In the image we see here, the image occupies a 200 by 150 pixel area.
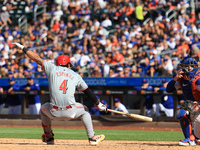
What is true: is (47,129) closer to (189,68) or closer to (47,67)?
(47,67)

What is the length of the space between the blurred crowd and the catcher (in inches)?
235

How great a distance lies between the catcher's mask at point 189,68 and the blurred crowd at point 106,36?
19.5 ft

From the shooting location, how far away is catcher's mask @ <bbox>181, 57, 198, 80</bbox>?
746 cm

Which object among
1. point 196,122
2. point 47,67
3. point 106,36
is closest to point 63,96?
point 47,67

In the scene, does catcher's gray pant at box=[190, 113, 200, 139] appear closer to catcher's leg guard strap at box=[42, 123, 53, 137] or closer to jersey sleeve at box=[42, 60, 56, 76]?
catcher's leg guard strap at box=[42, 123, 53, 137]

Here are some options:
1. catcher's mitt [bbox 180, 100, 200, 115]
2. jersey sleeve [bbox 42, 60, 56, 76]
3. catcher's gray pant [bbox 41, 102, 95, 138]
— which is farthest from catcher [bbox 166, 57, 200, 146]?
jersey sleeve [bbox 42, 60, 56, 76]

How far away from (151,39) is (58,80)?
9660 mm

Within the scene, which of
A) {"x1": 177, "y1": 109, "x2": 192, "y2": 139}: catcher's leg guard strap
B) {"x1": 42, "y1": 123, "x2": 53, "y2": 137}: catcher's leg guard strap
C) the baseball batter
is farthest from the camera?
{"x1": 177, "y1": 109, "x2": 192, "y2": 139}: catcher's leg guard strap

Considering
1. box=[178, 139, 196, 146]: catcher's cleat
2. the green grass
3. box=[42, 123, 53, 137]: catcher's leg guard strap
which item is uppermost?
box=[42, 123, 53, 137]: catcher's leg guard strap

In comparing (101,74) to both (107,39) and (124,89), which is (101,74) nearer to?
(124,89)

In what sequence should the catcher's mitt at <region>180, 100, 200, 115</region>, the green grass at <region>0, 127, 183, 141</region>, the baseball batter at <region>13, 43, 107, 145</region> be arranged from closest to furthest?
the baseball batter at <region>13, 43, 107, 145</region>, the catcher's mitt at <region>180, 100, 200, 115</region>, the green grass at <region>0, 127, 183, 141</region>

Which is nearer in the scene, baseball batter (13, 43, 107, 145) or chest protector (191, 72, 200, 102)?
baseball batter (13, 43, 107, 145)

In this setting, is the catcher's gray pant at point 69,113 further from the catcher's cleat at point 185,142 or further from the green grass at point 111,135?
the green grass at point 111,135

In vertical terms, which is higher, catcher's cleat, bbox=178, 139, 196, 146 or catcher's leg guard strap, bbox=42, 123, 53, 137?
catcher's leg guard strap, bbox=42, 123, 53, 137
